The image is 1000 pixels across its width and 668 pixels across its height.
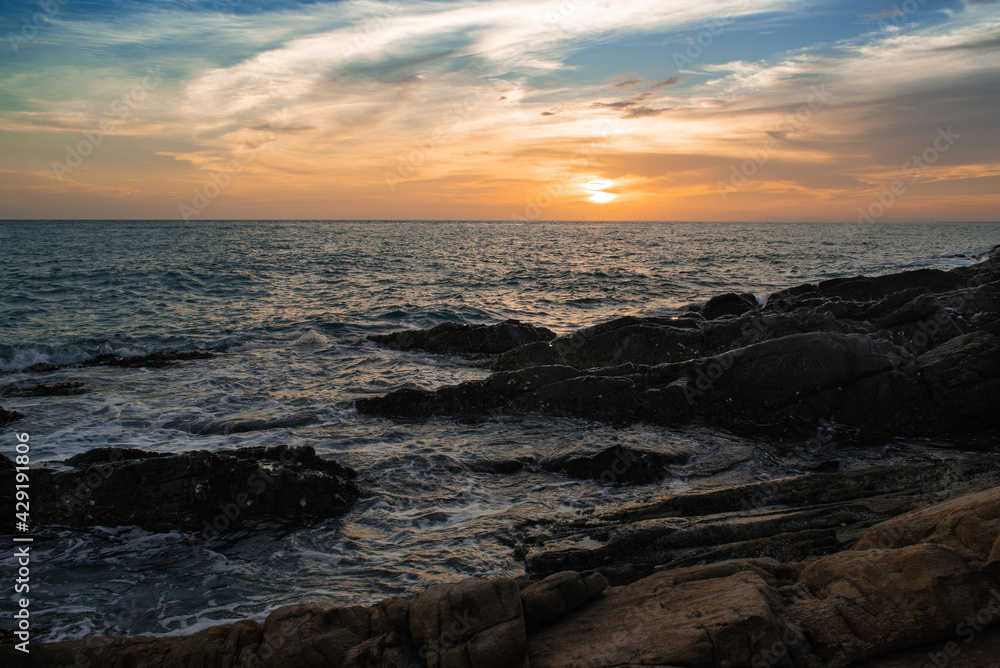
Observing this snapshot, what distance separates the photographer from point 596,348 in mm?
16125

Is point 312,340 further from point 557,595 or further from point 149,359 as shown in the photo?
point 557,595

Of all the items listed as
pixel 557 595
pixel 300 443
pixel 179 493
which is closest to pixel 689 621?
pixel 557 595

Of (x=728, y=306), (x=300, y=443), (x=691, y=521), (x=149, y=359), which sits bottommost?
(x=300, y=443)

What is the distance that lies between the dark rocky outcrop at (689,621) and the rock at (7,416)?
9.47 metres

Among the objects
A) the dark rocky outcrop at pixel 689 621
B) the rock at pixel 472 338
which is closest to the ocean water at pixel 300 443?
the rock at pixel 472 338

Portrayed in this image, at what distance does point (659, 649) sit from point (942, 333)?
14.3 m

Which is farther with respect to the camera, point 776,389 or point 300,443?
point 776,389

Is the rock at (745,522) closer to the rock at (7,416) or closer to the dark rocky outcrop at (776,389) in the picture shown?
the dark rocky outcrop at (776,389)

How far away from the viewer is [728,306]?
2125cm

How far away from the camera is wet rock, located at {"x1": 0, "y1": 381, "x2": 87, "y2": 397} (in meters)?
14.9

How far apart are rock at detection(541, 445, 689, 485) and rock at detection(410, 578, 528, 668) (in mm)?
4966

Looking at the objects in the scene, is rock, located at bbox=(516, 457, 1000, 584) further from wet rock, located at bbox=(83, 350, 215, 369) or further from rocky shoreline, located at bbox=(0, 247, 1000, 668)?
wet rock, located at bbox=(83, 350, 215, 369)

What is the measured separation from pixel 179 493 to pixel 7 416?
284 inches

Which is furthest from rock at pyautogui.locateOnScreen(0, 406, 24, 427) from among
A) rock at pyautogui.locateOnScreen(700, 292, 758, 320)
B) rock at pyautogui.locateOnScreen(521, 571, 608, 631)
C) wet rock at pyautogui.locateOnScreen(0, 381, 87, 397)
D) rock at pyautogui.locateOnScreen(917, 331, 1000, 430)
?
rock at pyautogui.locateOnScreen(700, 292, 758, 320)
